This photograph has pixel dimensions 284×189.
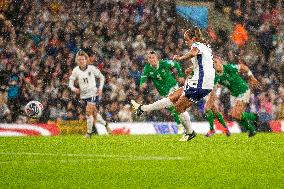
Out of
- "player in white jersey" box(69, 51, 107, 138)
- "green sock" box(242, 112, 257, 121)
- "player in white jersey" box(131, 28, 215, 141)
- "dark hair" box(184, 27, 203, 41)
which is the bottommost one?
"green sock" box(242, 112, 257, 121)

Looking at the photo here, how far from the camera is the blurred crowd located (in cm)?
2475

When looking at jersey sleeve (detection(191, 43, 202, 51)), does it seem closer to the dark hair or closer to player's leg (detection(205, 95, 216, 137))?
the dark hair

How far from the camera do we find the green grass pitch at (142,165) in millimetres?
9195

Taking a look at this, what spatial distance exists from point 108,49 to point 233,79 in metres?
9.11

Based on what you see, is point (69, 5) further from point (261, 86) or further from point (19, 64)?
point (261, 86)

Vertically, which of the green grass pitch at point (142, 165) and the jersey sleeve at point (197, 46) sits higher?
the jersey sleeve at point (197, 46)

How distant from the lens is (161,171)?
10.4 m

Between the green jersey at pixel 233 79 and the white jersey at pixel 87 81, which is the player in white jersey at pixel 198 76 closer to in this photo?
the green jersey at pixel 233 79

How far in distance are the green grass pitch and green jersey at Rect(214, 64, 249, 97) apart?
299 cm

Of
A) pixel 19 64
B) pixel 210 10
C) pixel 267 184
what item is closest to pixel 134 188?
pixel 267 184

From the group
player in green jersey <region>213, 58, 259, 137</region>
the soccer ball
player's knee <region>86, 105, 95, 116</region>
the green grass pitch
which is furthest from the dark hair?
the soccer ball

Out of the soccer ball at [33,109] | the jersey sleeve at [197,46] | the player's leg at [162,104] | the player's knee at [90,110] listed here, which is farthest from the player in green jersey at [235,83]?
the soccer ball at [33,109]

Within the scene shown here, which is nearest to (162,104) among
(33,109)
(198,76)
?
(198,76)

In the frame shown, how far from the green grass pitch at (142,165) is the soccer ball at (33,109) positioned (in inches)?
224
